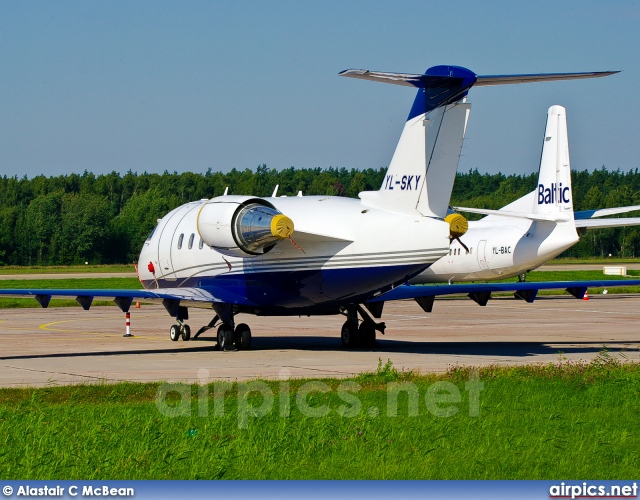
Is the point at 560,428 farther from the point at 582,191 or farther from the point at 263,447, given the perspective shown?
the point at 582,191

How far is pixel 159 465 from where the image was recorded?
385 inches

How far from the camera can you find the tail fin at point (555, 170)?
131ft

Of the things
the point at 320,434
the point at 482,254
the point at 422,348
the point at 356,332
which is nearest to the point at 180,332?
the point at 356,332

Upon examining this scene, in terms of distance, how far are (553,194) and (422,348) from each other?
58.9 ft

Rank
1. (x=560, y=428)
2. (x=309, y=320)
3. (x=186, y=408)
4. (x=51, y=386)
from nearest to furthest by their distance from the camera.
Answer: (x=560, y=428) < (x=186, y=408) < (x=51, y=386) < (x=309, y=320)

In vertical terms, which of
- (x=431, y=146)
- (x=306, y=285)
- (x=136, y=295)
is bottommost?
(x=136, y=295)

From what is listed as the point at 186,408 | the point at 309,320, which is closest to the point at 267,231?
the point at 186,408

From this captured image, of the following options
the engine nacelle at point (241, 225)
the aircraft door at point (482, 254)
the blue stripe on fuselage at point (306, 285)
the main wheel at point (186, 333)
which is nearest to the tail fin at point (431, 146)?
the blue stripe on fuselage at point (306, 285)

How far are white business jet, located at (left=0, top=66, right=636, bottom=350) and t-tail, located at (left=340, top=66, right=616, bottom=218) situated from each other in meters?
0.02

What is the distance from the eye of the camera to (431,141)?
68.9 feet

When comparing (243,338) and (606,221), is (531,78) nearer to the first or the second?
(243,338)

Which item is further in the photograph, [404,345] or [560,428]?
[404,345]

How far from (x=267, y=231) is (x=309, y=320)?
15.6m

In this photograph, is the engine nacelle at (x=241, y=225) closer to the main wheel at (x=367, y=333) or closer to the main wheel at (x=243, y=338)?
the main wheel at (x=243, y=338)
